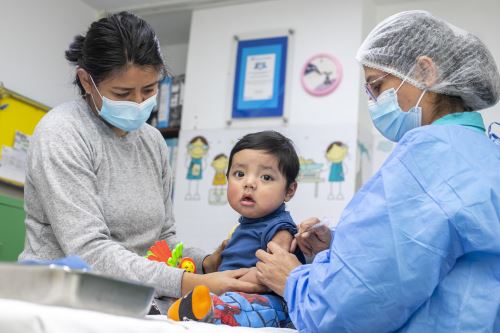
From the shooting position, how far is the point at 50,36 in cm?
390

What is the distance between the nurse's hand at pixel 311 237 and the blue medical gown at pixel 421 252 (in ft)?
1.17

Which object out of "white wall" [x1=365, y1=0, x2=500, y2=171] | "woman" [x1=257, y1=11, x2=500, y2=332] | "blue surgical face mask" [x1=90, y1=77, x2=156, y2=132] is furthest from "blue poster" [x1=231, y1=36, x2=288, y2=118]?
Answer: "woman" [x1=257, y1=11, x2=500, y2=332]

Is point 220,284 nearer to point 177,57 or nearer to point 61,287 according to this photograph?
point 61,287

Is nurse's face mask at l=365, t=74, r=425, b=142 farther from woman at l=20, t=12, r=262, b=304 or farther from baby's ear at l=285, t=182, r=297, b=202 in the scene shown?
woman at l=20, t=12, r=262, b=304

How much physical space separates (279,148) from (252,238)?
28cm

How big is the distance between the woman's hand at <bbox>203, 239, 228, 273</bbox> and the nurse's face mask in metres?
0.54

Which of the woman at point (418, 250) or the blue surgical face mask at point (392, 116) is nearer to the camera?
the woman at point (418, 250)

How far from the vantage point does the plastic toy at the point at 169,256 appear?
1654 mm

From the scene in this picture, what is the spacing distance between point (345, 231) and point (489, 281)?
10.2 inches

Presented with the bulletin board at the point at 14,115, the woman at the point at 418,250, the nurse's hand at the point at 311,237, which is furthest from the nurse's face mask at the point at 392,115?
the bulletin board at the point at 14,115

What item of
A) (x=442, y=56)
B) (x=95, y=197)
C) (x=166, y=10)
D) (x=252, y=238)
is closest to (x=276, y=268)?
(x=252, y=238)

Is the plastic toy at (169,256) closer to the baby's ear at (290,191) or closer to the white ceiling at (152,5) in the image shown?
the baby's ear at (290,191)

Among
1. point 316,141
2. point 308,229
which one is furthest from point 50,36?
point 308,229

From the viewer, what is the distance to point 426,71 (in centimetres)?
138
